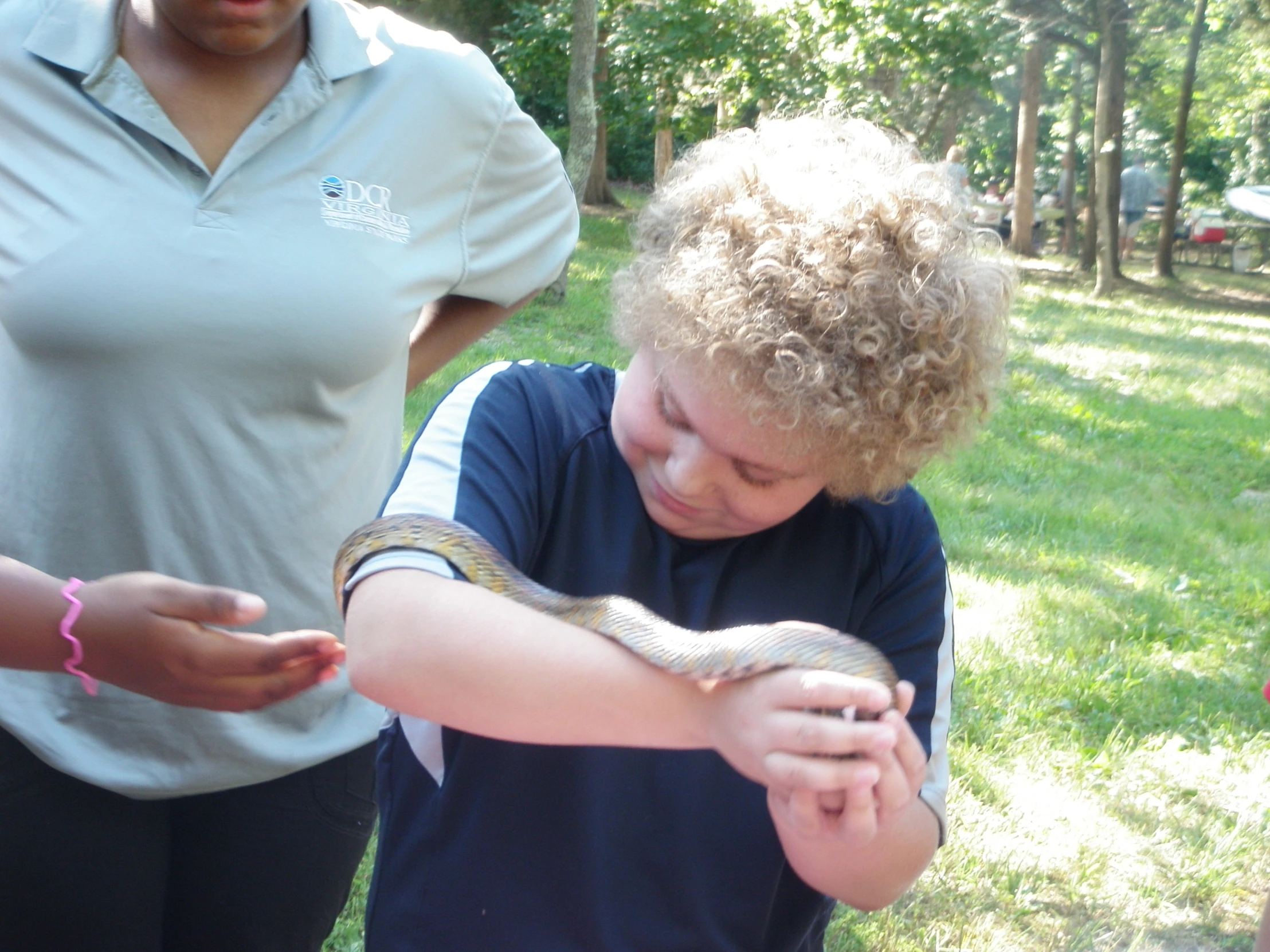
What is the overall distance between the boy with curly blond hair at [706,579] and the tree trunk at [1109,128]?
21.5m

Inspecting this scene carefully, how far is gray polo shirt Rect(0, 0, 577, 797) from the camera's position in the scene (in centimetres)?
212

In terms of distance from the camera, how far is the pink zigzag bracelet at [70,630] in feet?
6.45

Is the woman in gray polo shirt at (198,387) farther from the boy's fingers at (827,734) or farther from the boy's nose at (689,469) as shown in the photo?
the boy's fingers at (827,734)

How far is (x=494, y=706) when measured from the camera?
145cm

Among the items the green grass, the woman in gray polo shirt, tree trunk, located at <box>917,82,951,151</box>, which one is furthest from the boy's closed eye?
tree trunk, located at <box>917,82,951,151</box>

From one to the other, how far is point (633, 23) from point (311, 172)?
20324 mm

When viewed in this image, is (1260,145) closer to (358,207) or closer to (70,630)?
(358,207)

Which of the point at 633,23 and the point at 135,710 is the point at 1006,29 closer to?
the point at 633,23

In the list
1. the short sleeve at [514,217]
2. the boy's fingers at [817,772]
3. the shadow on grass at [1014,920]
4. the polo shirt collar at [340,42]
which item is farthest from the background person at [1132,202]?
the boy's fingers at [817,772]

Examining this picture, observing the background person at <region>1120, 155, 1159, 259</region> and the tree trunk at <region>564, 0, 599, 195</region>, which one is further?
the background person at <region>1120, 155, 1159, 259</region>

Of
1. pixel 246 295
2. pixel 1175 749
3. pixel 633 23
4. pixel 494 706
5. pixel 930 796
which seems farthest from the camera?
pixel 633 23

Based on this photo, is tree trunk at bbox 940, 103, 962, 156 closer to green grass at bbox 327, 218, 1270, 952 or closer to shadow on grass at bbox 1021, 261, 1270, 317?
shadow on grass at bbox 1021, 261, 1270, 317

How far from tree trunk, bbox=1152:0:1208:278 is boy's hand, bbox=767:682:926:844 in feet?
85.8

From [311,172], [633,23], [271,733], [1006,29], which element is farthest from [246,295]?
[1006,29]
